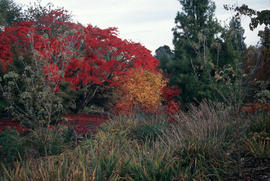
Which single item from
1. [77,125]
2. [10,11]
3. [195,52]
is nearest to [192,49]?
[195,52]

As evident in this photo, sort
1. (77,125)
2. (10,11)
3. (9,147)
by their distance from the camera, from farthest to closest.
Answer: (10,11)
(77,125)
(9,147)

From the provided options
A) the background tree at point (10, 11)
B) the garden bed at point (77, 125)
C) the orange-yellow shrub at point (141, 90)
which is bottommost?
the garden bed at point (77, 125)

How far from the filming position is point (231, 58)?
1421 centimetres

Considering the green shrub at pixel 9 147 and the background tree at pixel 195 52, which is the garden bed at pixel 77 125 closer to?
the green shrub at pixel 9 147

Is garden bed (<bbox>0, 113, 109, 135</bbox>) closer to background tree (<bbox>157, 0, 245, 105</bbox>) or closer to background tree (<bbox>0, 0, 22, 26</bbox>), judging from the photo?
background tree (<bbox>157, 0, 245, 105</bbox>)

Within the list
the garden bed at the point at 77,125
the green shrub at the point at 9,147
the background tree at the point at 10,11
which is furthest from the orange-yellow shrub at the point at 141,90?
the background tree at the point at 10,11

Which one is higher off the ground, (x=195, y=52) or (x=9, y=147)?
(x=195, y=52)

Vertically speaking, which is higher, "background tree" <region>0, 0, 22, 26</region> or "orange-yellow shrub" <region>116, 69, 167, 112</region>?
"background tree" <region>0, 0, 22, 26</region>

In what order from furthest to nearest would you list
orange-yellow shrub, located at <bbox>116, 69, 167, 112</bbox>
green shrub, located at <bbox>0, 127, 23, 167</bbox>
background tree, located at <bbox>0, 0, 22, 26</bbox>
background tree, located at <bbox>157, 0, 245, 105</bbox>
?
background tree, located at <bbox>0, 0, 22, 26</bbox>, background tree, located at <bbox>157, 0, 245, 105</bbox>, orange-yellow shrub, located at <bbox>116, 69, 167, 112</bbox>, green shrub, located at <bbox>0, 127, 23, 167</bbox>

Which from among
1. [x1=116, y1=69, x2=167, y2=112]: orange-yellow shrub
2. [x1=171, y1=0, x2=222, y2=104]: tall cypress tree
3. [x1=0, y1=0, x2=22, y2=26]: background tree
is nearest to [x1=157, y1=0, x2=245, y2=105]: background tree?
[x1=171, y1=0, x2=222, y2=104]: tall cypress tree

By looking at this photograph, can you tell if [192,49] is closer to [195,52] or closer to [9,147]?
[195,52]

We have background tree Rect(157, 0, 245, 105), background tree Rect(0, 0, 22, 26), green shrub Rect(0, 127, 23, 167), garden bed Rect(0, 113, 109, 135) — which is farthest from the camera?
background tree Rect(0, 0, 22, 26)

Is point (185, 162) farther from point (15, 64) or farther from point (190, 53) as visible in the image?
point (190, 53)

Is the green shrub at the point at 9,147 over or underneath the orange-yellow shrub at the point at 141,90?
underneath
